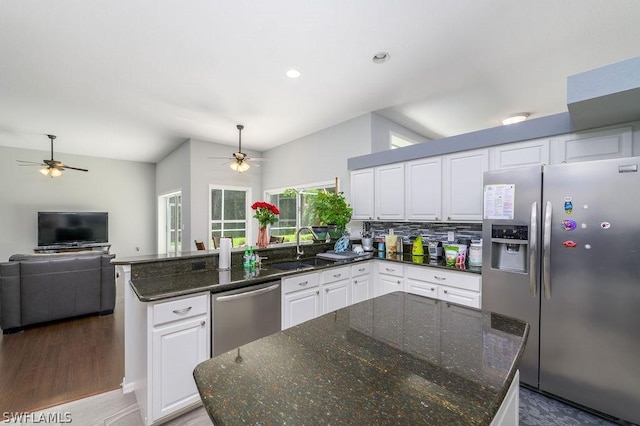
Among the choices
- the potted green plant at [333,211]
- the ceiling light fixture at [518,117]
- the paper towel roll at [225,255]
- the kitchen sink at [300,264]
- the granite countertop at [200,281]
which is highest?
the ceiling light fixture at [518,117]

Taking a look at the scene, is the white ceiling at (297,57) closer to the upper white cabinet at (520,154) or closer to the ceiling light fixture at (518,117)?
the ceiling light fixture at (518,117)

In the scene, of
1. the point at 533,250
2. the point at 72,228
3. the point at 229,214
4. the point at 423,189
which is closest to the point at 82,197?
the point at 72,228

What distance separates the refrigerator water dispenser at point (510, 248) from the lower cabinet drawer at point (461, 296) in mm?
378

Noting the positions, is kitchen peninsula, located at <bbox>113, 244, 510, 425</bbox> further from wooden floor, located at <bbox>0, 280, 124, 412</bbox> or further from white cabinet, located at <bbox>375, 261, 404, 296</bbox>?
wooden floor, located at <bbox>0, 280, 124, 412</bbox>

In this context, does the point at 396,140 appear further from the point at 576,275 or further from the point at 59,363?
the point at 59,363

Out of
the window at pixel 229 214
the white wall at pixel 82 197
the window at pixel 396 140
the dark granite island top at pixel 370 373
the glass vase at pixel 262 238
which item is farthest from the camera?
the white wall at pixel 82 197

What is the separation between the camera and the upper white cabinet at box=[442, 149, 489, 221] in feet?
Answer: 9.62

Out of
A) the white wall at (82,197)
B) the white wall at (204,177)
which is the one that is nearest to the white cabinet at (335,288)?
the white wall at (204,177)

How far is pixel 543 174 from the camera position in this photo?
7.02 feet

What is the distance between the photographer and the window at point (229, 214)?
5867mm

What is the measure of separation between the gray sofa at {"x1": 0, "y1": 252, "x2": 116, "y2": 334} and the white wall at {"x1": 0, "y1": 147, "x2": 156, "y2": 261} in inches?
159

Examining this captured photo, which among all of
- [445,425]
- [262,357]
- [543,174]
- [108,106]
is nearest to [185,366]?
[262,357]

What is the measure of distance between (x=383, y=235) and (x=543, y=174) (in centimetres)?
218

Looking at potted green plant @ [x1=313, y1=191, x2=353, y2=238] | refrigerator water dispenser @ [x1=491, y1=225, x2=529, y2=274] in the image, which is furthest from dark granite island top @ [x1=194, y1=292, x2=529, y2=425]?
potted green plant @ [x1=313, y1=191, x2=353, y2=238]
